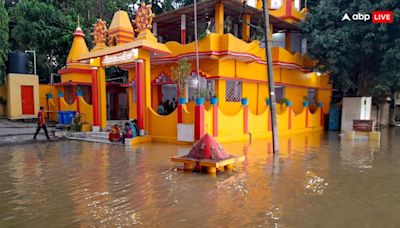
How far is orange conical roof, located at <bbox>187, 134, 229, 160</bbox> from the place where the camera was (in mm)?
7426

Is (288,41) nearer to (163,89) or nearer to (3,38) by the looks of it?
(163,89)

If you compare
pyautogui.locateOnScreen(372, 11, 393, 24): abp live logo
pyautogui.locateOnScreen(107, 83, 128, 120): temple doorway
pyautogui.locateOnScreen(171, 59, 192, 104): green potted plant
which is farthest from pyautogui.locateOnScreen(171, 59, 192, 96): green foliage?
pyautogui.locateOnScreen(107, 83, 128, 120): temple doorway

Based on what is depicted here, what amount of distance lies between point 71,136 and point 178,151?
6.85 meters

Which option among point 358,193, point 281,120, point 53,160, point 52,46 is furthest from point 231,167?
point 52,46

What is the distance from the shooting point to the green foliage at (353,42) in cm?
1494

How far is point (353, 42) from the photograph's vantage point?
52.5 ft

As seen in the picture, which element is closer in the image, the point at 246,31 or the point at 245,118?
the point at 245,118

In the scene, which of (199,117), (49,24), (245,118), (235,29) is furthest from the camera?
(49,24)

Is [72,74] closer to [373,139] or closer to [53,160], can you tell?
[53,160]

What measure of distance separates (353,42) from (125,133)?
12215mm

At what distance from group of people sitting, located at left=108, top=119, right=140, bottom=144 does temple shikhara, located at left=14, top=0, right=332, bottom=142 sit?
0.33 meters

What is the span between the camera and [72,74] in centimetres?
1922

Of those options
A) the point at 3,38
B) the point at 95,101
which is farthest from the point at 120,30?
the point at 3,38

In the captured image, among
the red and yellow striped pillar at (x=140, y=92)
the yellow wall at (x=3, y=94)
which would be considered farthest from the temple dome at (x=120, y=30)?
the yellow wall at (x=3, y=94)
